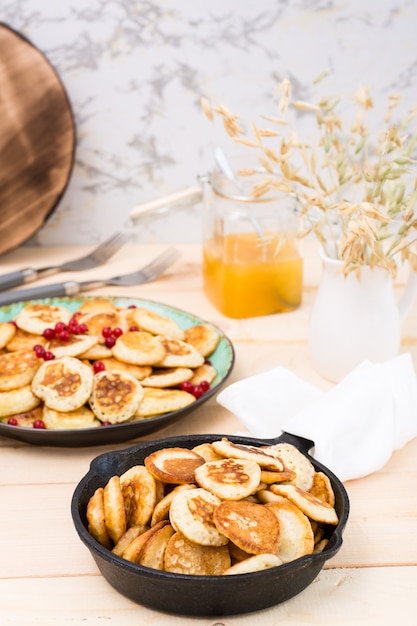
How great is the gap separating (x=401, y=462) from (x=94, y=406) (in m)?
0.46

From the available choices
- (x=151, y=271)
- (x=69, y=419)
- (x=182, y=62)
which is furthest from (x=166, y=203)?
(x=69, y=419)

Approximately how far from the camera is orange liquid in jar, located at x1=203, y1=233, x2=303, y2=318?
1605 mm

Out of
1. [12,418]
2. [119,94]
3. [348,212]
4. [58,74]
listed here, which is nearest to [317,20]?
[119,94]

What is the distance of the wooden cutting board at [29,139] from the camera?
1.83m

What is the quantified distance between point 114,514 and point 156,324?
0.55 meters

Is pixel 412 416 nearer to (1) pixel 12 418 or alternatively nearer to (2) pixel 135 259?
(1) pixel 12 418

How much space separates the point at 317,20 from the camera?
1869mm

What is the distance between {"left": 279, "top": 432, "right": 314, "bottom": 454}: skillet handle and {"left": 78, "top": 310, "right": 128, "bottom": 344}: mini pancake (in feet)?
1.31

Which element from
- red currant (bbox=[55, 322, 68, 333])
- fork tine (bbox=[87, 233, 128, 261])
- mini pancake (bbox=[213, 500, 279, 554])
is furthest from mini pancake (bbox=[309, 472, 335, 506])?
fork tine (bbox=[87, 233, 128, 261])

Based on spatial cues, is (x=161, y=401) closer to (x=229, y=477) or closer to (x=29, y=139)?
(x=229, y=477)

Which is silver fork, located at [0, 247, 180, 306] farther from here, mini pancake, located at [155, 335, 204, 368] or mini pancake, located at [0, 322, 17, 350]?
mini pancake, located at [155, 335, 204, 368]

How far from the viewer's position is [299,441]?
1111 millimetres

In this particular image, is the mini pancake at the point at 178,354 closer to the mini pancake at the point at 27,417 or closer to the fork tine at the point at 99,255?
the mini pancake at the point at 27,417

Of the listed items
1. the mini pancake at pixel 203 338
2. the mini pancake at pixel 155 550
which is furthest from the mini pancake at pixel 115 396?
the mini pancake at pixel 155 550
